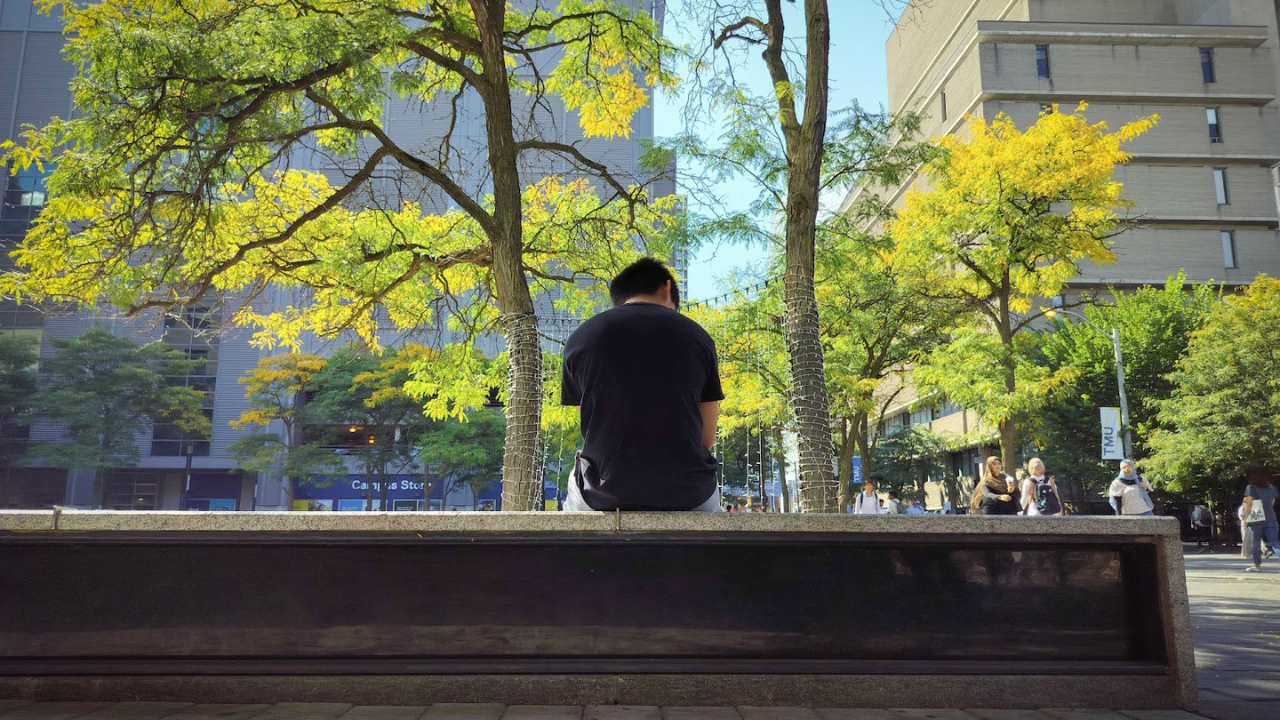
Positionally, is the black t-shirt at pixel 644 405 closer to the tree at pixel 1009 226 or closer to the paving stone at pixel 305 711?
the paving stone at pixel 305 711

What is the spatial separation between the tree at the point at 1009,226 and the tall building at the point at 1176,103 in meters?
29.8

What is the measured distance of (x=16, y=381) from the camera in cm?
4766

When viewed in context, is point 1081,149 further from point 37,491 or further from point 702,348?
point 37,491

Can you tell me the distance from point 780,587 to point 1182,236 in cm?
5483

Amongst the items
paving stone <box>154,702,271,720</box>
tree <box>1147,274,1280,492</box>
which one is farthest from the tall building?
paving stone <box>154,702,271,720</box>

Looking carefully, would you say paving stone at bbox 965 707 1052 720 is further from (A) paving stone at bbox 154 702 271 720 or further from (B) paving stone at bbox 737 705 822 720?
(A) paving stone at bbox 154 702 271 720

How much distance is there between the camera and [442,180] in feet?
30.9

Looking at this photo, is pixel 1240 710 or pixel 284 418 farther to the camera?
pixel 284 418

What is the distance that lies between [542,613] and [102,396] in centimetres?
5201

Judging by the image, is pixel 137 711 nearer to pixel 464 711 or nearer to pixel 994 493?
pixel 464 711

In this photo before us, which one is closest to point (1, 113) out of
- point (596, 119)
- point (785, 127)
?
point (596, 119)

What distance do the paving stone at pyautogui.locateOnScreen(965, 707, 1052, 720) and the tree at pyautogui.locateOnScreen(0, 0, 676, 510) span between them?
17.3 feet

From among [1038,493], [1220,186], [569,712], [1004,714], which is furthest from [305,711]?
[1220,186]

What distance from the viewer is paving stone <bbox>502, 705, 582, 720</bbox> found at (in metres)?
3.67
